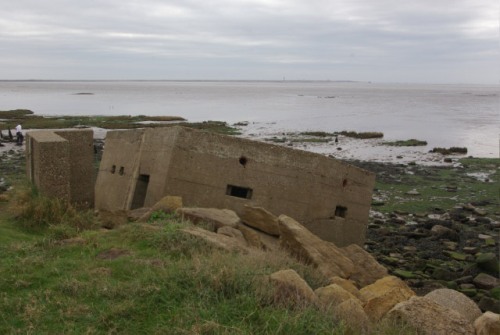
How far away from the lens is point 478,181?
20.0m

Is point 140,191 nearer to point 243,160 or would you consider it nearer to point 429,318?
point 243,160

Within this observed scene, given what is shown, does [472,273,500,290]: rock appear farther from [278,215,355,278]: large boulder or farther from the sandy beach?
the sandy beach

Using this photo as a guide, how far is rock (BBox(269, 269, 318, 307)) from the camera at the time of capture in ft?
14.0

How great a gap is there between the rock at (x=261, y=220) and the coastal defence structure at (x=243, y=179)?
613mm

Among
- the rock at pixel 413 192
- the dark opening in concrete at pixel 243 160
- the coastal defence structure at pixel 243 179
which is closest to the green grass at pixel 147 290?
the coastal defence structure at pixel 243 179

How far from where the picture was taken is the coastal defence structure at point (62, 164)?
750cm

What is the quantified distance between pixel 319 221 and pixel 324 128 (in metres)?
36.2

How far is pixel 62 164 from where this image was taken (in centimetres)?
761

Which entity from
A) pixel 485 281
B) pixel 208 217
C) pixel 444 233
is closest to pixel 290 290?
pixel 208 217

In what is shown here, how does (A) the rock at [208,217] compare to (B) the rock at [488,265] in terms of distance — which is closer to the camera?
(A) the rock at [208,217]

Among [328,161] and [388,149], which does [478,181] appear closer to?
[388,149]

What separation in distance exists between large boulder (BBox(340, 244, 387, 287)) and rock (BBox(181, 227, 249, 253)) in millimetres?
2295

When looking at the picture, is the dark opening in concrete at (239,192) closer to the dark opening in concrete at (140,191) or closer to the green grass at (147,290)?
the dark opening in concrete at (140,191)

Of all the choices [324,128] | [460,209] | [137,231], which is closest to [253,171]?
[137,231]
